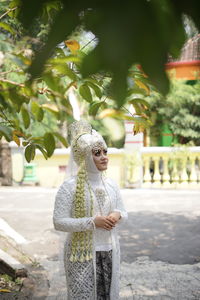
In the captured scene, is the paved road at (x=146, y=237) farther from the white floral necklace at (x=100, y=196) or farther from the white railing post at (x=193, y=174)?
the white floral necklace at (x=100, y=196)

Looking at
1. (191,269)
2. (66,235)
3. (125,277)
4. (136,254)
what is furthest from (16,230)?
(66,235)

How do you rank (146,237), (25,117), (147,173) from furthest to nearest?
1. (147,173)
2. (146,237)
3. (25,117)

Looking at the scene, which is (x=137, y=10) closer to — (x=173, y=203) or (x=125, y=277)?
(x=125, y=277)

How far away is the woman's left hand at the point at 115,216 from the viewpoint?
2400mm

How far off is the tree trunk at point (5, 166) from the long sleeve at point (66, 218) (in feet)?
28.3

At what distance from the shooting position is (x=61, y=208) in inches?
95.4

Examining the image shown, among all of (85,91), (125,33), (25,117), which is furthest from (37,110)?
(125,33)

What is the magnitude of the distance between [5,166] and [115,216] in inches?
346

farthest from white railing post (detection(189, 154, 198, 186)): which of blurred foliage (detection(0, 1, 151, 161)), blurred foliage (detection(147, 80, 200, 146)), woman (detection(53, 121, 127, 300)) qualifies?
blurred foliage (detection(0, 1, 151, 161))

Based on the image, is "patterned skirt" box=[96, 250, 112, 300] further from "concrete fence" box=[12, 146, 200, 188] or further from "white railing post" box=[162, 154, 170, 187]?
"white railing post" box=[162, 154, 170, 187]

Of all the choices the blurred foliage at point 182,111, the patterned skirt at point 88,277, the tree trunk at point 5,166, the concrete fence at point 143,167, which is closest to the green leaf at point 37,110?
the patterned skirt at point 88,277

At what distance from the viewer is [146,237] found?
5496 millimetres

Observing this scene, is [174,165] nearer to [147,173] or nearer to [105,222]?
[147,173]

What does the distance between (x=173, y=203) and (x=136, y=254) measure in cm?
337
